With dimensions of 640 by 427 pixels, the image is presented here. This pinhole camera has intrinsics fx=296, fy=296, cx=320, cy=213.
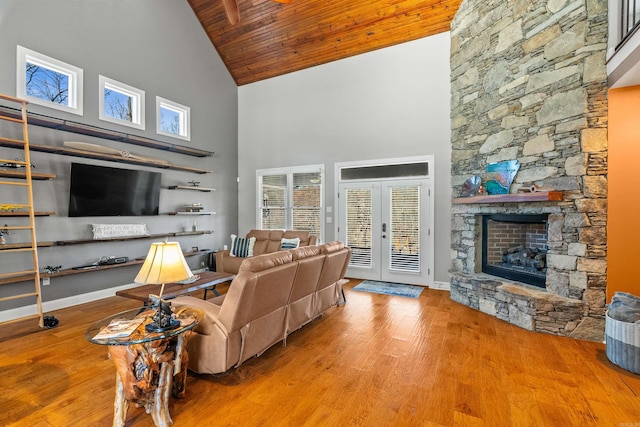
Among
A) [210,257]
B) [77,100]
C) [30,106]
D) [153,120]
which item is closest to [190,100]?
[153,120]

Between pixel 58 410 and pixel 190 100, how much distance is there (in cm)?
576

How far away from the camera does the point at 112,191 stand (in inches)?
190

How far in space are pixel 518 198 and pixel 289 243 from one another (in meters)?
3.69

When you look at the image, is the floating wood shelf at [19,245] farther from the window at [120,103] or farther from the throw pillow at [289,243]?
the throw pillow at [289,243]

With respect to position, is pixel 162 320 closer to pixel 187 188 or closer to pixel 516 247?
pixel 187 188

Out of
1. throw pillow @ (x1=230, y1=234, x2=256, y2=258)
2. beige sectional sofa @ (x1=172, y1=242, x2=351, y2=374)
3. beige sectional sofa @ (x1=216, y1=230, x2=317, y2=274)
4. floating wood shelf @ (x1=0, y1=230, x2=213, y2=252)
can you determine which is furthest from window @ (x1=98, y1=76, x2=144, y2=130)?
beige sectional sofa @ (x1=172, y1=242, x2=351, y2=374)

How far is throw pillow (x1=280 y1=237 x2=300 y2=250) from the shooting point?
557 cm

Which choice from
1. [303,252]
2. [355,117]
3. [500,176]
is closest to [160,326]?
[303,252]

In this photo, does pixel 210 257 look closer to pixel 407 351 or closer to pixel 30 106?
pixel 30 106

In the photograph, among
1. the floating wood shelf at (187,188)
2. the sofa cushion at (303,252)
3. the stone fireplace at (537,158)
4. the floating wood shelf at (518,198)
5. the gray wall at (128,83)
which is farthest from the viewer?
the floating wood shelf at (187,188)

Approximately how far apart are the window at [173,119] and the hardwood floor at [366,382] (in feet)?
12.6

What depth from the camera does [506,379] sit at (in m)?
2.46

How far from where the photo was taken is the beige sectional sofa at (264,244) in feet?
18.7

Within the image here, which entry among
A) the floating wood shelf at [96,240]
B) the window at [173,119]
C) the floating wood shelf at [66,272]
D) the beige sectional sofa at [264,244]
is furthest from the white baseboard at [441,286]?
the window at [173,119]
